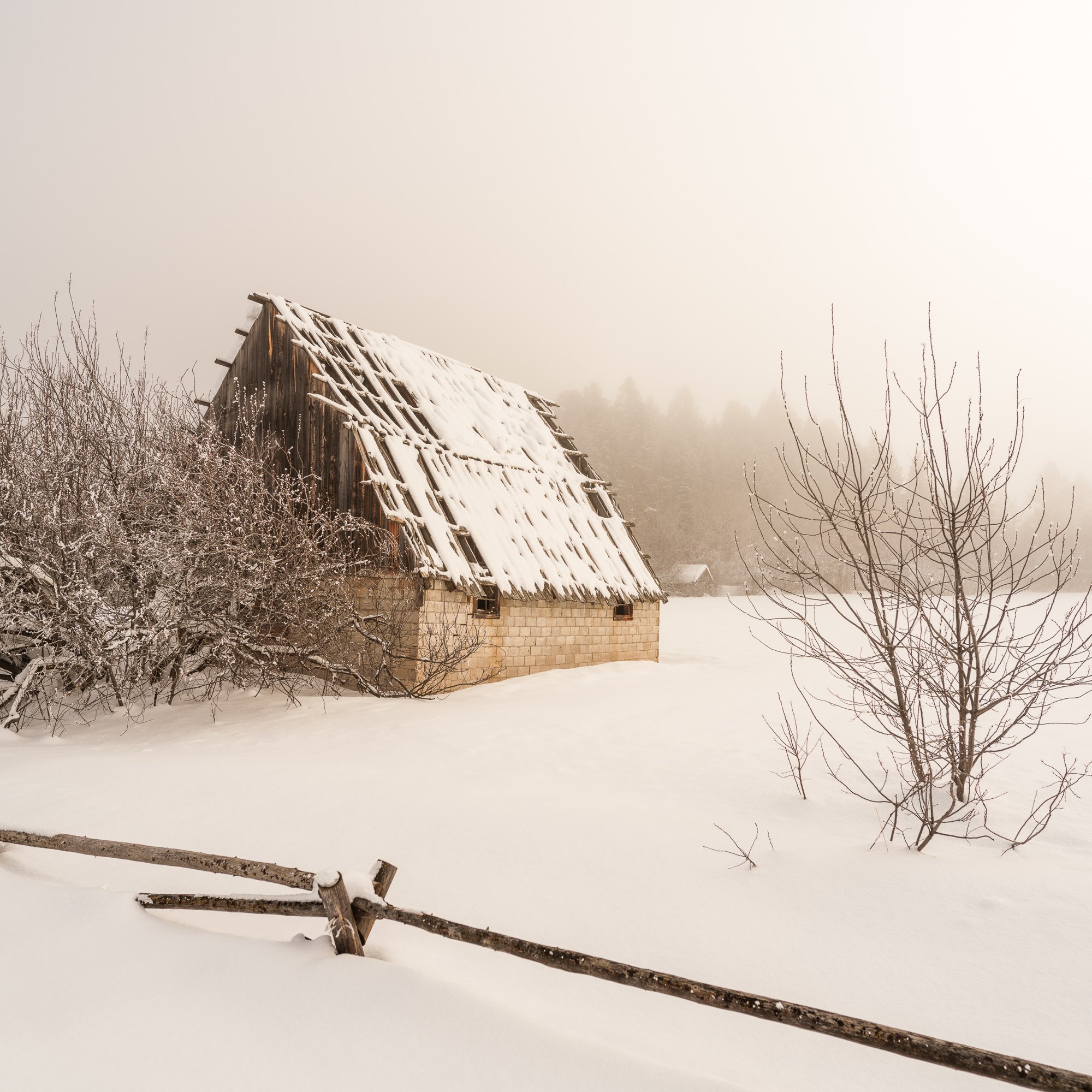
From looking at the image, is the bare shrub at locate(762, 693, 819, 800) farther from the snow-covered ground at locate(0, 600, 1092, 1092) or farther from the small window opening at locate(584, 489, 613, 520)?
the small window opening at locate(584, 489, 613, 520)

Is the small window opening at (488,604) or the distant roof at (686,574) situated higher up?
the distant roof at (686,574)

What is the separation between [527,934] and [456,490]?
9.35 metres

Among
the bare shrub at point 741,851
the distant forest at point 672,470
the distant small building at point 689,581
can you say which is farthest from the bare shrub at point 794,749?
the distant forest at point 672,470

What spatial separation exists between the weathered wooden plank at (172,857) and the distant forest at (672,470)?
140 ft

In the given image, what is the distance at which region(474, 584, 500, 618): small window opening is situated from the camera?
10.9 m

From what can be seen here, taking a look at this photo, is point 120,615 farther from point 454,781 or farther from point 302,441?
point 454,781

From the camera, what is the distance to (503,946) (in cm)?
245

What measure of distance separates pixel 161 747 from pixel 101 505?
3528 millimetres

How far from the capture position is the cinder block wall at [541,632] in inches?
414

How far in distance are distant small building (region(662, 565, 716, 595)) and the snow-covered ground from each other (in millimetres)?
36862

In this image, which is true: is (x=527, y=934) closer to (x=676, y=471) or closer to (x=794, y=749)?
(x=794, y=749)

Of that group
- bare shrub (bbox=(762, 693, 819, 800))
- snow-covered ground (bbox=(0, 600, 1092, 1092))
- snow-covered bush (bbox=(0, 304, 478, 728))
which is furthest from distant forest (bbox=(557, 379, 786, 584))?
snow-covered ground (bbox=(0, 600, 1092, 1092))

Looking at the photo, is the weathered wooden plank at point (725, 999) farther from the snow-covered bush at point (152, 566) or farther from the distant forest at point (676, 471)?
the distant forest at point (676, 471)

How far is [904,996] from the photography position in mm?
2674
